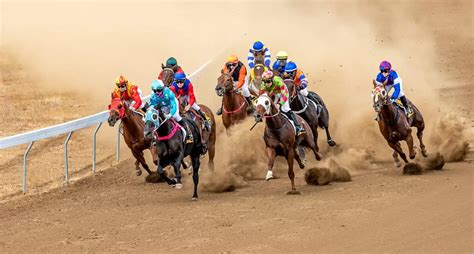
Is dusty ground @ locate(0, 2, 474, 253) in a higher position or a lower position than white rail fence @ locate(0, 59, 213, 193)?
lower

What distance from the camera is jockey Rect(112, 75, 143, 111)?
19.2m

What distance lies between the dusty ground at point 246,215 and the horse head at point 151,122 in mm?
1372

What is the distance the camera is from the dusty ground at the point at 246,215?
1288cm

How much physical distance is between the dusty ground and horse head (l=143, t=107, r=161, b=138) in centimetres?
137

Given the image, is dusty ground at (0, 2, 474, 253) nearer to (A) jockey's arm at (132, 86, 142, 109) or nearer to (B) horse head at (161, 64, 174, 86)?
(A) jockey's arm at (132, 86, 142, 109)

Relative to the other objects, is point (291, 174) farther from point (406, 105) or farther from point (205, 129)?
point (406, 105)

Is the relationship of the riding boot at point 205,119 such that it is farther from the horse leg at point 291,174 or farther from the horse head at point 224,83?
the horse leg at point 291,174

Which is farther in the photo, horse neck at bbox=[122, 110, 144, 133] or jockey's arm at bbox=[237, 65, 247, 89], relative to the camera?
jockey's arm at bbox=[237, 65, 247, 89]

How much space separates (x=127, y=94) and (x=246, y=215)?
5.54 meters

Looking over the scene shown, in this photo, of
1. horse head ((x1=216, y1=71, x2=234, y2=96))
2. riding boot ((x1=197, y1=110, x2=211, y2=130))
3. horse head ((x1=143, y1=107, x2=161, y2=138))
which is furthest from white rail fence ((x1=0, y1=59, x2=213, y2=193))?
horse head ((x1=216, y1=71, x2=234, y2=96))

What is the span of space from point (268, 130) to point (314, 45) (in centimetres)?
1864

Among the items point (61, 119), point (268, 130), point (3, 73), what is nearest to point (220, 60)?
point (61, 119)

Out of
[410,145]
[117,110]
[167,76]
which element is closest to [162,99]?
[117,110]

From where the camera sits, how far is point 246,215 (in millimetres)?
15000
